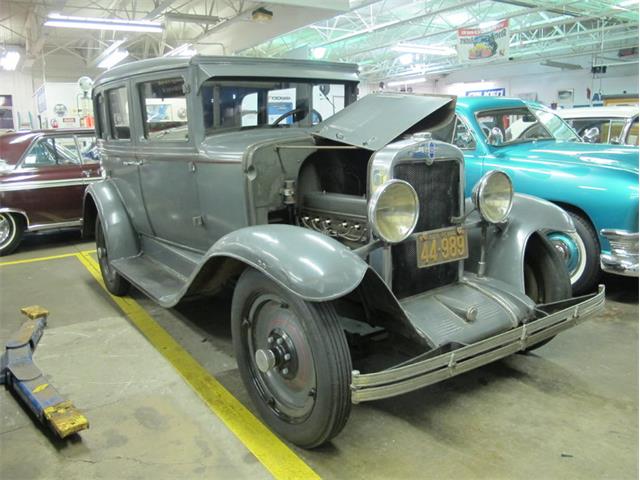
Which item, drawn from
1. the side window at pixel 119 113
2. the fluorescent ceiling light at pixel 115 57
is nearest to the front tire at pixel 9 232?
the side window at pixel 119 113

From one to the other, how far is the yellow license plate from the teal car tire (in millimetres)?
1885

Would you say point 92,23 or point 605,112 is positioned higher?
point 92,23

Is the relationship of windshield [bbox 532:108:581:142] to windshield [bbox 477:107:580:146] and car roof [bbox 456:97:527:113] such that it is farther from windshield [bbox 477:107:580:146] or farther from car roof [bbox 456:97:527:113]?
car roof [bbox 456:97:527:113]

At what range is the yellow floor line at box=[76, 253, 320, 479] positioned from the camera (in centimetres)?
221

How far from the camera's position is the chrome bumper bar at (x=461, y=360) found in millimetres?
1942

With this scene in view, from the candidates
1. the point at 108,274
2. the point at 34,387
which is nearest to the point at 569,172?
the point at 108,274

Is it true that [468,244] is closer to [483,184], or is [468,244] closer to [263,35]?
[483,184]

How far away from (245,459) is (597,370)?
2142 mm

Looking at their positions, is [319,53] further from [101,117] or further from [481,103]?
[101,117]

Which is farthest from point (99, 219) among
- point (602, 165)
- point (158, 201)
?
point (602, 165)

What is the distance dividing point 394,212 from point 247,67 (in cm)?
154

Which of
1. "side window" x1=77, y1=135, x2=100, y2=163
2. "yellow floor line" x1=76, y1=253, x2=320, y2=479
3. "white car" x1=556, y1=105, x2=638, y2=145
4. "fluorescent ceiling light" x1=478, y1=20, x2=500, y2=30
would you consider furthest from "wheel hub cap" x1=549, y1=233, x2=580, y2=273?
"fluorescent ceiling light" x1=478, y1=20, x2=500, y2=30

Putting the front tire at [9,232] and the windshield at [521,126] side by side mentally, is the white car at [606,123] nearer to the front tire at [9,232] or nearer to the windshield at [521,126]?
the windshield at [521,126]

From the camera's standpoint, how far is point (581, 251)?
4.30 metres
